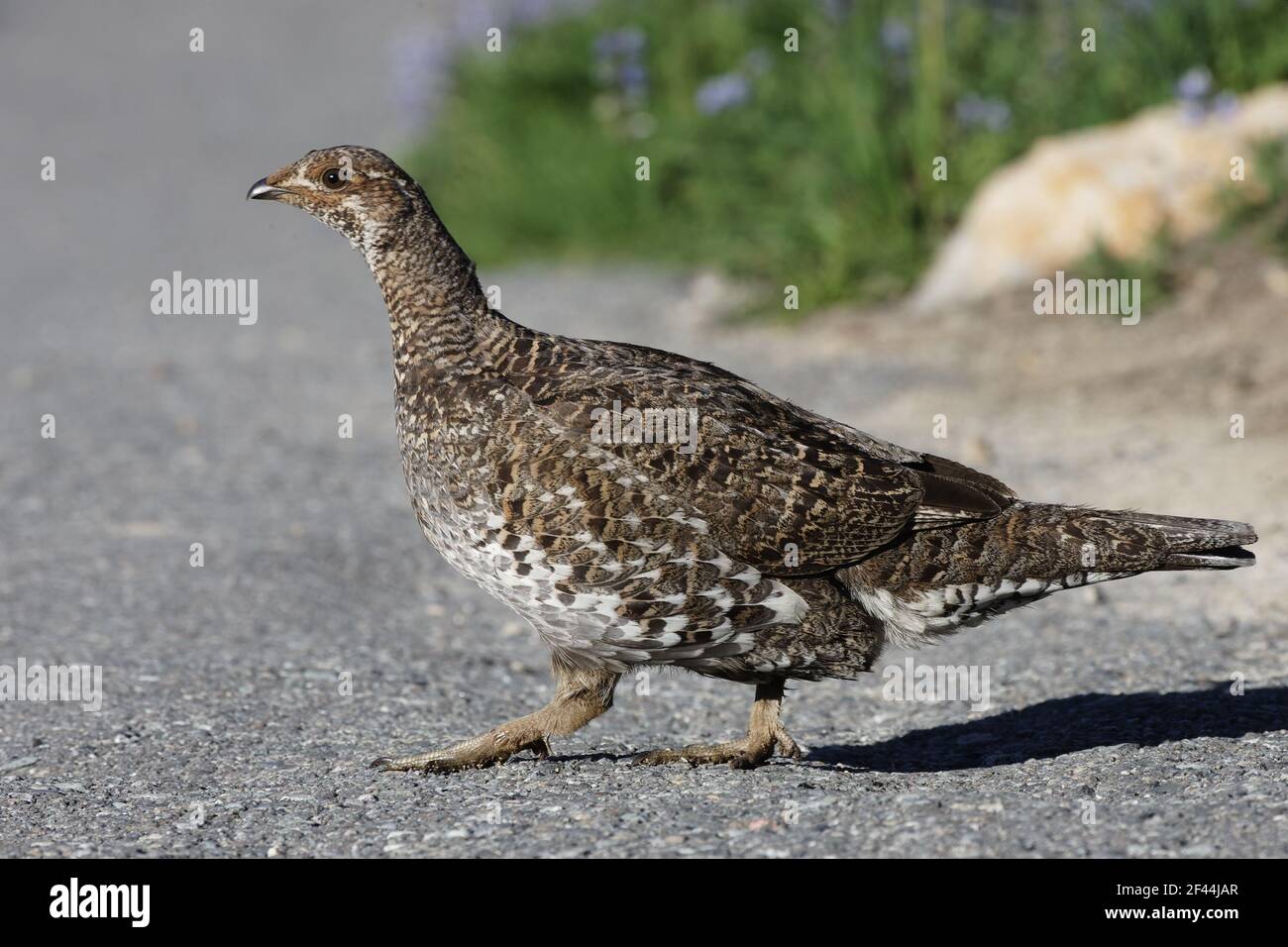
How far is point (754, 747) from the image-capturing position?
5.68m

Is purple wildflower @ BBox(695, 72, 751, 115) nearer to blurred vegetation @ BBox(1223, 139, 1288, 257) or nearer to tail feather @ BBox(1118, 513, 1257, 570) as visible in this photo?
blurred vegetation @ BBox(1223, 139, 1288, 257)

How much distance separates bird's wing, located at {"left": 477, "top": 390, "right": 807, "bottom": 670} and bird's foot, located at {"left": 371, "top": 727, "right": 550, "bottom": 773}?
0.50 metres

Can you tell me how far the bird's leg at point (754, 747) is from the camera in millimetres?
5617

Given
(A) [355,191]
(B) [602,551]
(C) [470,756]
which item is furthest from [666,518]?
(A) [355,191]

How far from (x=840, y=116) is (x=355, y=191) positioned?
7809 mm

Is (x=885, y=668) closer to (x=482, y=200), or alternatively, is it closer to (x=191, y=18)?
(x=482, y=200)

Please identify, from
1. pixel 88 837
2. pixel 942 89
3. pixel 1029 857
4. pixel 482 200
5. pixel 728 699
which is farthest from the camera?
pixel 482 200

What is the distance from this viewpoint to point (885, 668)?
285 inches

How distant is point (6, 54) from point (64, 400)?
19.1 m

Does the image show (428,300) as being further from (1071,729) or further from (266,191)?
(1071,729)

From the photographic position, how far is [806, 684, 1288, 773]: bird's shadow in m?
5.73

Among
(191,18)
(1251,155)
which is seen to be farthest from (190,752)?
(191,18)

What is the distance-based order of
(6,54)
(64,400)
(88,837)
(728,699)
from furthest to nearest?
(6,54), (64,400), (728,699), (88,837)

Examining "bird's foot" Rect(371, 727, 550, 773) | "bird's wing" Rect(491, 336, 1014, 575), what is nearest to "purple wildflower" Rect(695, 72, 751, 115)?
"bird's wing" Rect(491, 336, 1014, 575)
